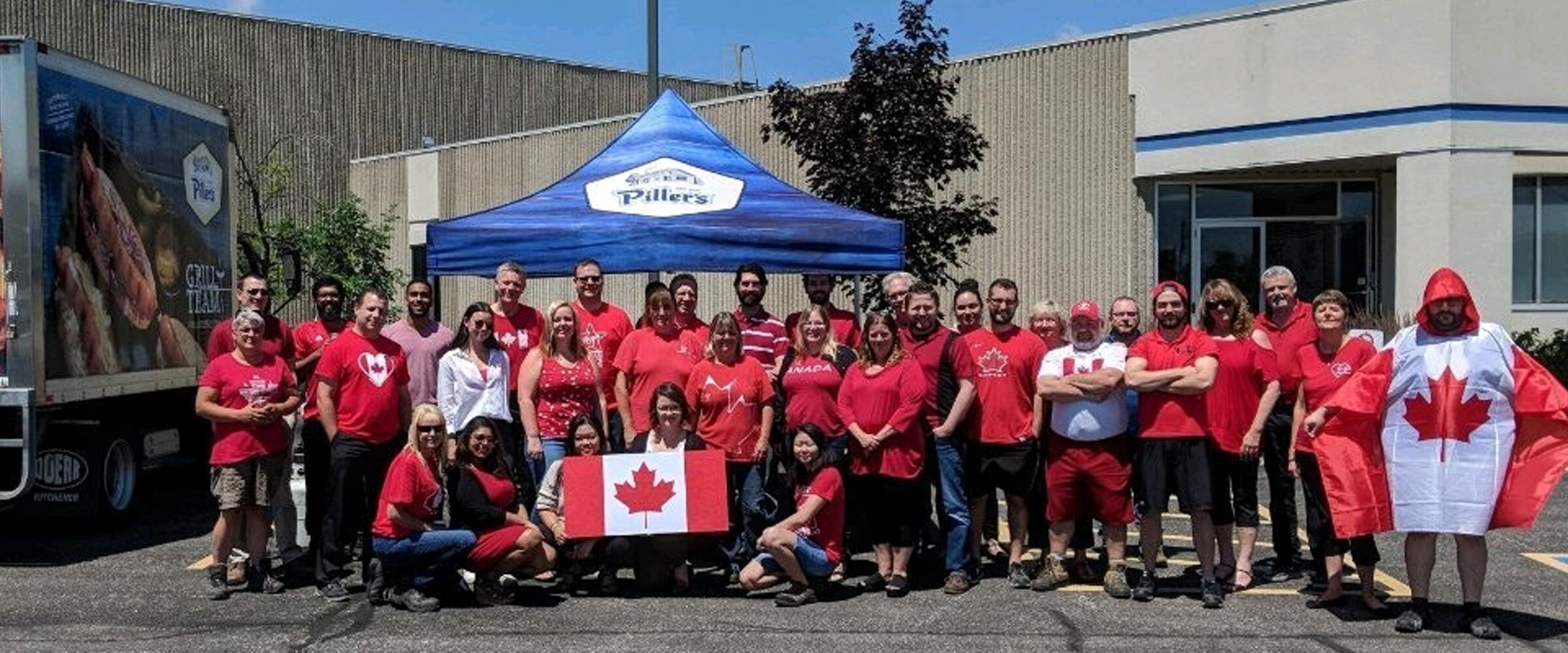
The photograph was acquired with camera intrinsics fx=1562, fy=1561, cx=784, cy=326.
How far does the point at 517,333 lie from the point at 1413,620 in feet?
17.0

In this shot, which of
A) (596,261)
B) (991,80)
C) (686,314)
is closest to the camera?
(686,314)

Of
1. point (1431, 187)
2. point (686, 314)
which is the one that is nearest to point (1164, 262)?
point (1431, 187)

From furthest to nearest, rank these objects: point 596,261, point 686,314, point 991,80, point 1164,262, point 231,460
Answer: point 991,80 → point 1164,262 → point 596,261 → point 686,314 → point 231,460

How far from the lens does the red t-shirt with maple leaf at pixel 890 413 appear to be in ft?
27.4

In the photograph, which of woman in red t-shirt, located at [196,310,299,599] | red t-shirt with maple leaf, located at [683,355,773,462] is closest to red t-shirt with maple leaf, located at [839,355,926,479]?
red t-shirt with maple leaf, located at [683,355,773,462]

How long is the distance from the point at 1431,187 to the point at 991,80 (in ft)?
22.2

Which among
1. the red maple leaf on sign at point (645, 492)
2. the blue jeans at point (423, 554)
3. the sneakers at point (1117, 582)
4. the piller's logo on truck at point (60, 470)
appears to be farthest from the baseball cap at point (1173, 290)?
the piller's logo on truck at point (60, 470)

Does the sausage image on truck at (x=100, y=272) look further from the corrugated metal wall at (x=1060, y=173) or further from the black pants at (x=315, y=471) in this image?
the corrugated metal wall at (x=1060, y=173)

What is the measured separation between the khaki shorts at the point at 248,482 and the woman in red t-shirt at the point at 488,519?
1.08 meters

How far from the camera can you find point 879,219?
427 inches

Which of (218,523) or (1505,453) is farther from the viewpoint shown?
(218,523)

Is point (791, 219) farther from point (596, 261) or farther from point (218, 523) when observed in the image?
point (218, 523)

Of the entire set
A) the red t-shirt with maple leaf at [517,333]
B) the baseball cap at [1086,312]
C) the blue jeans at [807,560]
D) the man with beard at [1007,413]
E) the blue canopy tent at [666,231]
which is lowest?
the blue jeans at [807,560]

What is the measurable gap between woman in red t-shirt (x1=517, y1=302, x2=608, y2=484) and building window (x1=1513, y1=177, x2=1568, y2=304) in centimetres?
1464
